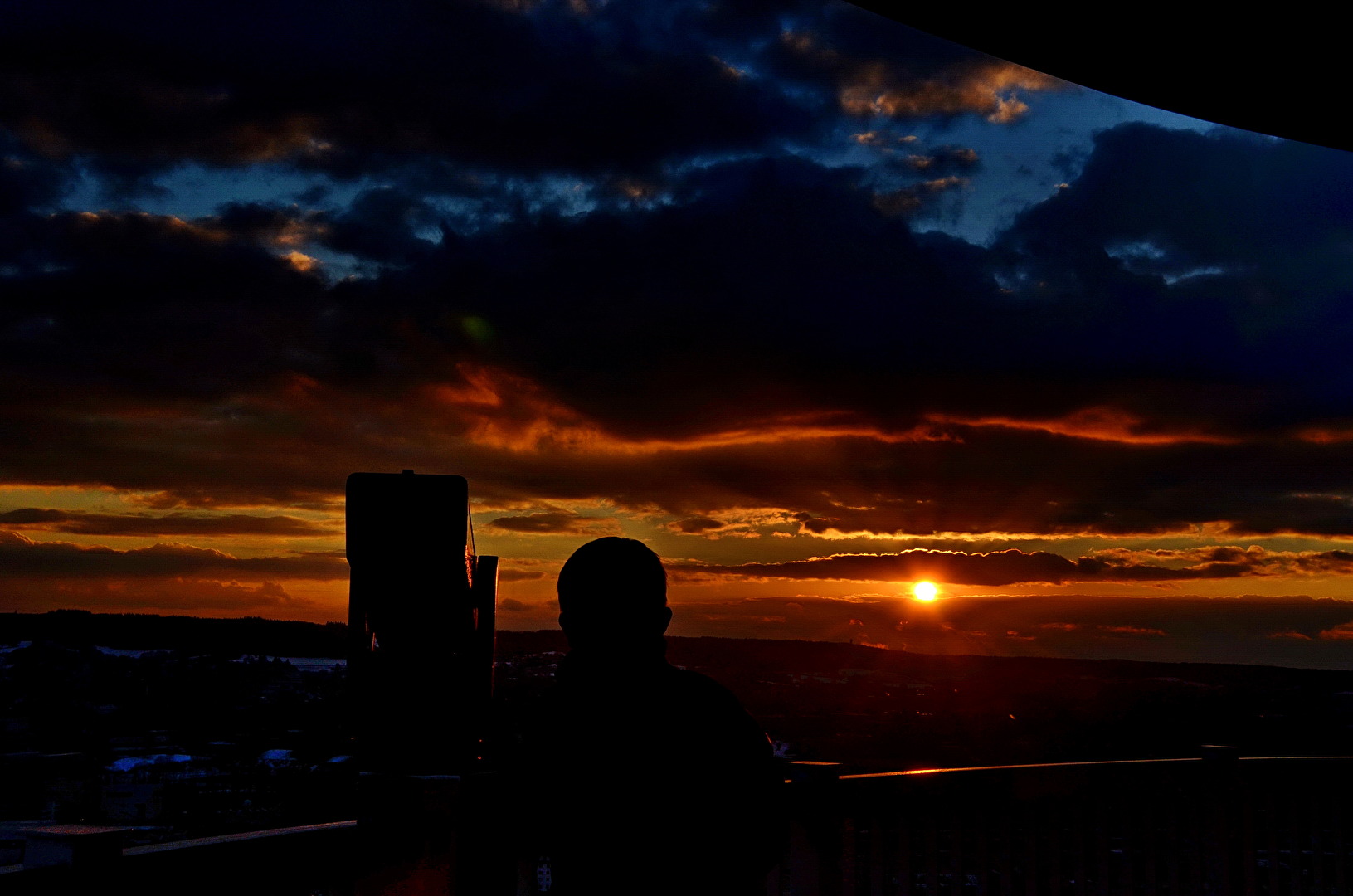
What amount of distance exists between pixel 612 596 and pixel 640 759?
1.01 feet

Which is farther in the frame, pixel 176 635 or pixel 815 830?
pixel 176 635

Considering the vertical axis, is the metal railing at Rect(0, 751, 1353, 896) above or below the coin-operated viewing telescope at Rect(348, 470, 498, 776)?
below

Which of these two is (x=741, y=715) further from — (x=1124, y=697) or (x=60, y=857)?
(x=1124, y=697)

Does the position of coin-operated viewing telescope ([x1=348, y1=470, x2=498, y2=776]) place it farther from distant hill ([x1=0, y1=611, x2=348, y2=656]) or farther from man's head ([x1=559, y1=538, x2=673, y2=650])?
distant hill ([x1=0, y1=611, x2=348, y2=656])

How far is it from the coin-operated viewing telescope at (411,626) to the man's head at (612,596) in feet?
2.89

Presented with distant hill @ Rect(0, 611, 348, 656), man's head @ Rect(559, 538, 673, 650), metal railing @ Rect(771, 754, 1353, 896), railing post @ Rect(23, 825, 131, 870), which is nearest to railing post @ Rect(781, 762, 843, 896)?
metal railing @ Rect(771, 754, 1353, 896)

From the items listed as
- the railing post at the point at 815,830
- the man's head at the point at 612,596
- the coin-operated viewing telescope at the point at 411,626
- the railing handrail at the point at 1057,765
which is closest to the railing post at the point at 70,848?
the coin-operated viewing telescope at the point at 411,626

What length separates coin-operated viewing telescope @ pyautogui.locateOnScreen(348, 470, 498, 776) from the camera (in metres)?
2.64

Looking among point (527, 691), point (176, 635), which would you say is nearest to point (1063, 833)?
point (527, 691)

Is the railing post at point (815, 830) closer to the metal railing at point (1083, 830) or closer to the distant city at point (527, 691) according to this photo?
the metal railing at point (1083, 830)

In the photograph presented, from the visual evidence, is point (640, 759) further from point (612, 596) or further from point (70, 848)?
point (70, 848)

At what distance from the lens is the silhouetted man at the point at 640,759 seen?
178 cm

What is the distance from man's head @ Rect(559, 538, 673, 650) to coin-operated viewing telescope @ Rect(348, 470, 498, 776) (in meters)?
0.88

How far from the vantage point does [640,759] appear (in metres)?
1.80
